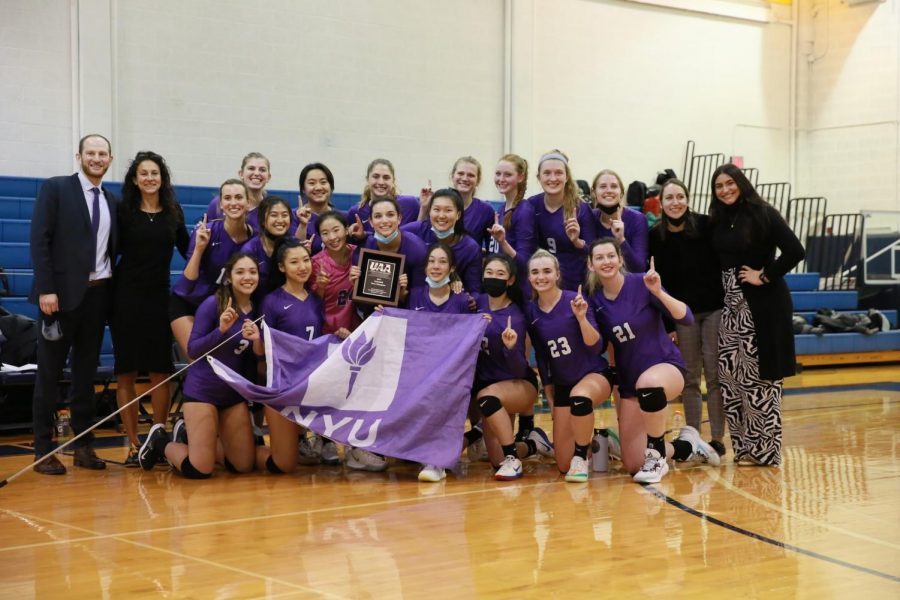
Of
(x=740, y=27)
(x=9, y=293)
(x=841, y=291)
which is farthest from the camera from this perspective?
(x=740, y=27)

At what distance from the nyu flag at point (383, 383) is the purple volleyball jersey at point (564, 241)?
0.79 metres

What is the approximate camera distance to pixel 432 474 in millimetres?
5305

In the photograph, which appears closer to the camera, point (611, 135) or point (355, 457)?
point (355, 457)

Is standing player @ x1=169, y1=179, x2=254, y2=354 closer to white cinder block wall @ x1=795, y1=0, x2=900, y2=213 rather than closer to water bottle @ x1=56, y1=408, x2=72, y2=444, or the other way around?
water bottle @ x1=56, y1=408, x2=72, y2=444

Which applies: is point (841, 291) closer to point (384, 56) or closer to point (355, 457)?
point (384, 56)

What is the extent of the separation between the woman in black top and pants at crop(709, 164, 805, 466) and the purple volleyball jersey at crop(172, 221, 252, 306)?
273cm

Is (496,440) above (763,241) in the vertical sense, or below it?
below

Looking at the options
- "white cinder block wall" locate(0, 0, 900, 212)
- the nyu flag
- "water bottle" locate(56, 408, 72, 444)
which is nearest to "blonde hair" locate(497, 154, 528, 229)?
the nyu flag

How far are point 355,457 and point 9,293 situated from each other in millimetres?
4144

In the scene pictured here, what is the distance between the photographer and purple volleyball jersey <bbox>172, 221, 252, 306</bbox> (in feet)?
18.8

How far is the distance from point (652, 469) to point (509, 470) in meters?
0.72

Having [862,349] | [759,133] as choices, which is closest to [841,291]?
[862,349]

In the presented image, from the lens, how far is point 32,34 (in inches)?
391

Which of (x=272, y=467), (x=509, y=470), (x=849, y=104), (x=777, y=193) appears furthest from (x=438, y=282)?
(x=849, y=104)
